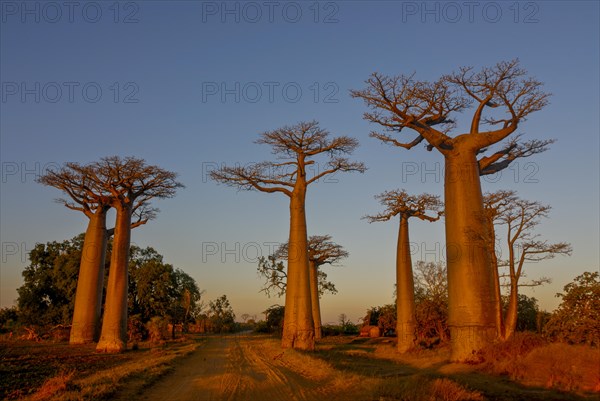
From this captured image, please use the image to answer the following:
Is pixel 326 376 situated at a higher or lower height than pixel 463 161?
lower

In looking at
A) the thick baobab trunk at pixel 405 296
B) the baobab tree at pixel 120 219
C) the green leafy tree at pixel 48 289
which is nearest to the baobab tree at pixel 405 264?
the thick baobab trunk at pixel 405 296

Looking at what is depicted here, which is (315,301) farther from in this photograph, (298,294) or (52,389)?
(52,389)

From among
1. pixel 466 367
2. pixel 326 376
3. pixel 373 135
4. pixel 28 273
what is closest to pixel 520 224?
pixel 466 367

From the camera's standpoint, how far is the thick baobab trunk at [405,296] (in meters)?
17.1

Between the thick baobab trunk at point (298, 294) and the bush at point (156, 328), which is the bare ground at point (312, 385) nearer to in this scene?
the thick baobab trunk at point (298, 294)

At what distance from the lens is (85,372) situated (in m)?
10.7

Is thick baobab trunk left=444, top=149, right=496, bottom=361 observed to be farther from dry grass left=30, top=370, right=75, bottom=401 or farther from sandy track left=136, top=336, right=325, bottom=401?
dry grass left=30, top=370, right=75, bottom=401

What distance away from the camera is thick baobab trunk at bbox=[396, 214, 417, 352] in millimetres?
17078

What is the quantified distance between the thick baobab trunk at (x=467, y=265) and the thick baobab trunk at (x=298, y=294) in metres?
7.26

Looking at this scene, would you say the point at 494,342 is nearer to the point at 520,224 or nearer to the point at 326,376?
the point at 520,224

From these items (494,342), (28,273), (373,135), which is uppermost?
(373,135)

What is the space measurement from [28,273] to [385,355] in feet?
76.1

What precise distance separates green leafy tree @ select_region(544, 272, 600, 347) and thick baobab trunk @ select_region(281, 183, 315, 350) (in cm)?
923

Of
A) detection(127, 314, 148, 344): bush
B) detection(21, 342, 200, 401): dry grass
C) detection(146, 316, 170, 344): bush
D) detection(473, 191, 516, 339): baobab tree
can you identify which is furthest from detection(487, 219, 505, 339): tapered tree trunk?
detection(127, 314, 148, 344): bush
